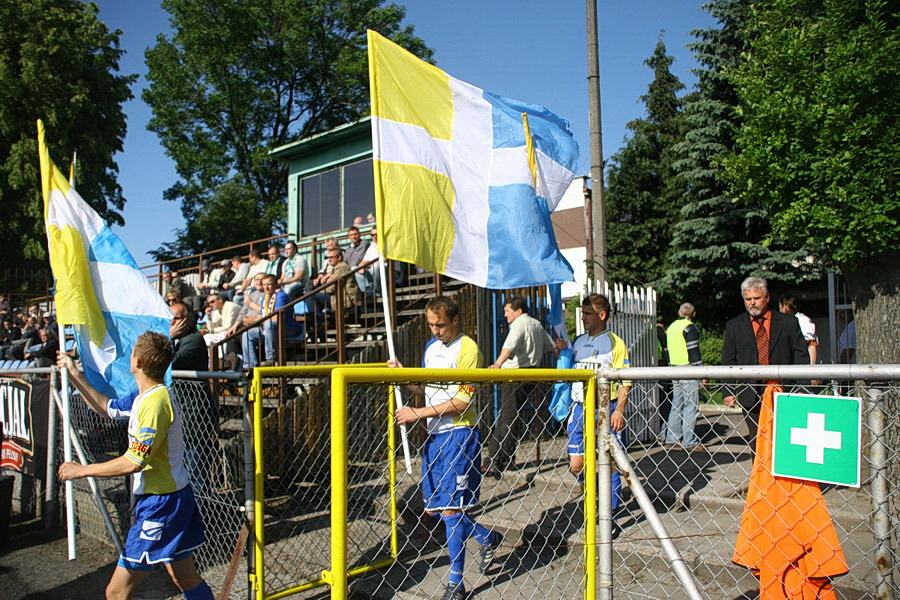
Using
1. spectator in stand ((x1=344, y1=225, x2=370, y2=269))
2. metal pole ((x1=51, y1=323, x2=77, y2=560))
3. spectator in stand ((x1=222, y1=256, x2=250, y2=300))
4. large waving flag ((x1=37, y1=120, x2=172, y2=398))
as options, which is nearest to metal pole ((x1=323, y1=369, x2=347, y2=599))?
large waving flag ((x1=37, y1=120, x2=172, y2=398))

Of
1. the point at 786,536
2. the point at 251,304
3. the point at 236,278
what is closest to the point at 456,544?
the point at 786,536

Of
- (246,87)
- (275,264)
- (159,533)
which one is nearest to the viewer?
(159,533)

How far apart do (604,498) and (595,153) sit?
30.3 feet

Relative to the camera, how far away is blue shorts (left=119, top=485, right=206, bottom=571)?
11.1 ft

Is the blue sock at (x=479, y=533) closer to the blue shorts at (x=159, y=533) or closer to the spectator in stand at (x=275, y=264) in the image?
the blue shorts at (x=159, y=533)

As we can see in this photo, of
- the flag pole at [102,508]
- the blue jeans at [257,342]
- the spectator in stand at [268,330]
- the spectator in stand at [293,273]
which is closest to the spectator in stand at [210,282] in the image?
the spectator in stand at [293,273]

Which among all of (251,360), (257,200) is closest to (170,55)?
(257,200)

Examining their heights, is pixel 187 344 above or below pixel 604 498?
above

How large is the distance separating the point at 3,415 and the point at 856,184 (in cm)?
926

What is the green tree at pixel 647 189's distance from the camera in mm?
22250

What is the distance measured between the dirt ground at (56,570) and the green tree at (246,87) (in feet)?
81.7

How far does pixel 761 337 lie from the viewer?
488 cm

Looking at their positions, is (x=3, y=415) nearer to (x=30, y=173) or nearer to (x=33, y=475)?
(x=33, y=475)

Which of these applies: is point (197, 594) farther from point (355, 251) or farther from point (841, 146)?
point (355, 251)
